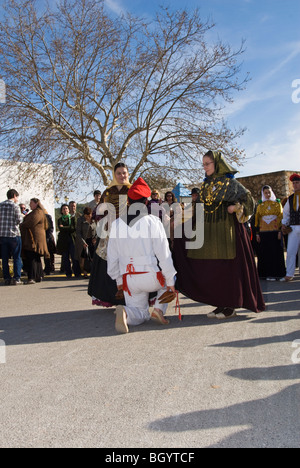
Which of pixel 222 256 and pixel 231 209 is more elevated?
pixel 231 209

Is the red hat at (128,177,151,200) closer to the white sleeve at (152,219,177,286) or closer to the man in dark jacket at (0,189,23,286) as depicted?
the white sleeve at (152,219,177,286)

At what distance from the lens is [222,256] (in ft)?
18.9

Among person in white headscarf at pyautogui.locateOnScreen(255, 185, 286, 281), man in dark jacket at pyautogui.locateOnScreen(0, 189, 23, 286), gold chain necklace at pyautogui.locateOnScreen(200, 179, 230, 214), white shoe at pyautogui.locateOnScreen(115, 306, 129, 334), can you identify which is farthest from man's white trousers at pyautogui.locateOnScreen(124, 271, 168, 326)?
man in dark jacket at pyautogui.locateOnScreen(0, 189, 23, 286)

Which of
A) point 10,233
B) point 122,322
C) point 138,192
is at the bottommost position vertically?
point 122,322

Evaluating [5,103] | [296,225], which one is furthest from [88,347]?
[5,103]

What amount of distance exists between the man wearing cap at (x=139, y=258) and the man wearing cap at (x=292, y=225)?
4887 mm

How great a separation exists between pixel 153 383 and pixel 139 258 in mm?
2175

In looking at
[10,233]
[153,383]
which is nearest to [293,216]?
[10,233]

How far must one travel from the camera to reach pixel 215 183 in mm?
5926

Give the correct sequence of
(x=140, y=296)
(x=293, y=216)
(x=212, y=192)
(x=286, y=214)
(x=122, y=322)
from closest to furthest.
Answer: (x=122, y=322), (x=140, y=296), (x=212, y=192), (x=293, y=216), (x=286, y=214)

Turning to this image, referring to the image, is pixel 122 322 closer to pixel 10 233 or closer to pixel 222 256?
pixel 222 256

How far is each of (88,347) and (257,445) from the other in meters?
2.42

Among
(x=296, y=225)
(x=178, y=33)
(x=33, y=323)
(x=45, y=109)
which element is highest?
(x=178, y=33)

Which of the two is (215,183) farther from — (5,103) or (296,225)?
(5,103)
